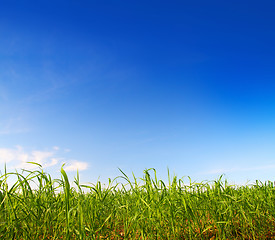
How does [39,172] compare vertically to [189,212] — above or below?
above

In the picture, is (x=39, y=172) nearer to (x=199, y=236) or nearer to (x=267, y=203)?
(x=199, y=236)

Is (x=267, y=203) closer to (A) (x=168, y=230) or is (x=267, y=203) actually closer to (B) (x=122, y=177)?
(A) (x=168, y=230)

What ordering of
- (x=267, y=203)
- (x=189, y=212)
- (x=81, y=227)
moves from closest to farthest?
(x=81, y=227), (x=189, y=212), (x=267, y=203)

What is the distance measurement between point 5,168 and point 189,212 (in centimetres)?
195

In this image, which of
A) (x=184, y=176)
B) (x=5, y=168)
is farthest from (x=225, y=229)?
(x=5, y=168)

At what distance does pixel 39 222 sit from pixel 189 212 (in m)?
1.52

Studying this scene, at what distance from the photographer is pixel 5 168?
2334 millimetres

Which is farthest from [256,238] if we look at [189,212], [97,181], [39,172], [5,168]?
[5,168]

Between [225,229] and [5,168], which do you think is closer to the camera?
[5,168]

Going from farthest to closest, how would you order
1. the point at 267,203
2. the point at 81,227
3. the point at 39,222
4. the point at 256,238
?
the point at 267,203 < the point at 256,238 < the point at 39,222 < the point at 81,227

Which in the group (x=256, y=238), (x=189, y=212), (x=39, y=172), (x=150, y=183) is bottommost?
(x=256, y=238)

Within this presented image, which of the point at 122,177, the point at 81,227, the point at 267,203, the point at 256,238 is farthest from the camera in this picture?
the point at 267,203

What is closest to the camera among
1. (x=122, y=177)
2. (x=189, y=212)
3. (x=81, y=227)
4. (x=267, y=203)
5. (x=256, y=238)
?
(x=81, y=227)

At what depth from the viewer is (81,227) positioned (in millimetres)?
1810
